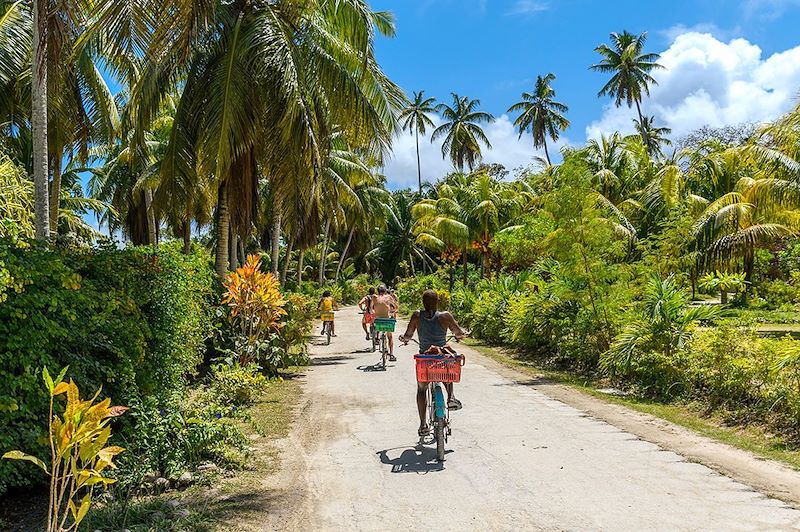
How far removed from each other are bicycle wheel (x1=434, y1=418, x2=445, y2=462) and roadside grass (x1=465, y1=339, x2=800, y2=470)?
3592 millimetres

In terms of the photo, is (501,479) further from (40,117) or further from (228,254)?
(228,254)

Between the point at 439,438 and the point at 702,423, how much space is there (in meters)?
4.24

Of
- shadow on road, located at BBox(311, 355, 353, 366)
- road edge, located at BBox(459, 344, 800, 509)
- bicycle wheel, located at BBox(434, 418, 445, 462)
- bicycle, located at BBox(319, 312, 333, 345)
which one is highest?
bicycle, located at BBox(319, 312, 333, 345)

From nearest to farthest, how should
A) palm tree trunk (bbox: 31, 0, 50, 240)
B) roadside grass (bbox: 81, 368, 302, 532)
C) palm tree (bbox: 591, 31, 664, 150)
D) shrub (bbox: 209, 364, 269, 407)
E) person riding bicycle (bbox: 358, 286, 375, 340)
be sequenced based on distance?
1. roadside grass (bbox: 81, 368, 302, 532)
2. palm tree trunk (bbox: 31, 0, 50, 240)
3. shrub (bbox: 209, 364, 269, 407)
4. person riding bicycle (bbox: 358, 286, 375, 340)
5. palm tree (bbox: 591, 31, 664, 150)

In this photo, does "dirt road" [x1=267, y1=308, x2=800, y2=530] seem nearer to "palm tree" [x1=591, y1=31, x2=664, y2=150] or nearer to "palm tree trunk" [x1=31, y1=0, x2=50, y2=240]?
"palm tree trunk" [x1=31, y1=0, x2=50, y2=240]

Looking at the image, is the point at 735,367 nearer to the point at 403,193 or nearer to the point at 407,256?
the point at 407,256

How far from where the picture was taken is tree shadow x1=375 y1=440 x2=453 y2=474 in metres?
6.53

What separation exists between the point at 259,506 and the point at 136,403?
1682 mm

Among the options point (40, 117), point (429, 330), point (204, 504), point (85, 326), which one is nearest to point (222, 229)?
point (40, 117)

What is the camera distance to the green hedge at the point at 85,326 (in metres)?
4.79

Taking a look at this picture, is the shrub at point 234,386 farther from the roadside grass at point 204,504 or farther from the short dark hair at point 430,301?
the short dark hair at point 430,301

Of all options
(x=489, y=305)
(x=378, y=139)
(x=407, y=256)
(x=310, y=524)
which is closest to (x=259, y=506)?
(x=310, y=524)

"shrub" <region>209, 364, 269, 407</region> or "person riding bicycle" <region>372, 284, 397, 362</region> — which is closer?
"shrub" <region>209, 364, 269, 407</region>

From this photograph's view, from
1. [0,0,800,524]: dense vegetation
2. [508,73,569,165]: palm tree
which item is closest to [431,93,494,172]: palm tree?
[508,73,569,165]: palm tree
